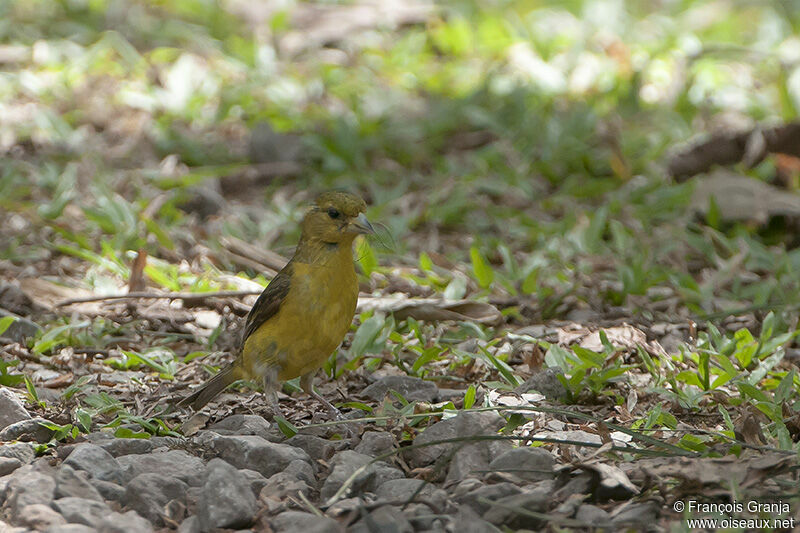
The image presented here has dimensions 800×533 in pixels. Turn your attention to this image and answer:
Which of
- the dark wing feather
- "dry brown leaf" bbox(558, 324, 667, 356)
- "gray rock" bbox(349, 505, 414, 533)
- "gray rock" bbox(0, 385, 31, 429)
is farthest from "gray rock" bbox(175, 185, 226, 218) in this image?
"gray rock" bbox(349, 505, 414, 533)

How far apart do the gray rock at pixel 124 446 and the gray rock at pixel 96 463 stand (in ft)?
0.54

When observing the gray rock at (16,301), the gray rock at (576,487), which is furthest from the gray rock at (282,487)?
the gray rock at (16,301)

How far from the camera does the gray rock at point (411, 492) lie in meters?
3.02

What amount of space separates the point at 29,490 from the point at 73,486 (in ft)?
0.41

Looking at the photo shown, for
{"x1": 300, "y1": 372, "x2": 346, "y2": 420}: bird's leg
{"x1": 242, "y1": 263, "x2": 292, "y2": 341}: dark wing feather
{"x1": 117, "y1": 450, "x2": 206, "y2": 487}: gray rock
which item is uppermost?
{"x1": 242, "y1": 263, "x2": 292, "y2": 341}: dark wing feather

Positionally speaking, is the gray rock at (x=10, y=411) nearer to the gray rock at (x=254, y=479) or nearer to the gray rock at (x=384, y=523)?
the gray rock at (x=254, y=479)

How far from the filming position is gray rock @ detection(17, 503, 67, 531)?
113 inches

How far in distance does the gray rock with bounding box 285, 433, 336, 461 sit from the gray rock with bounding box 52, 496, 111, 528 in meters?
0.76

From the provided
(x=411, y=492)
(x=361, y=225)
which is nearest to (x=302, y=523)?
(x=411, y=492)

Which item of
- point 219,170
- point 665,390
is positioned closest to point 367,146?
point 219,170

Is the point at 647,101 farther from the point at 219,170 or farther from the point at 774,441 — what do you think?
the point at 774,441

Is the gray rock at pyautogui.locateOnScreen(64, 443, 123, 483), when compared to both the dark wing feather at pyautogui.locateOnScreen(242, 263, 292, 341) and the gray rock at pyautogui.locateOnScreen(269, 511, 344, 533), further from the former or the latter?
the dark wing feather at pyautogui.locateOnScreen(242, 263, 292, 341)

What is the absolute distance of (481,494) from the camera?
9.85 ft

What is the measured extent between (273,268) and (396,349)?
1.10m
